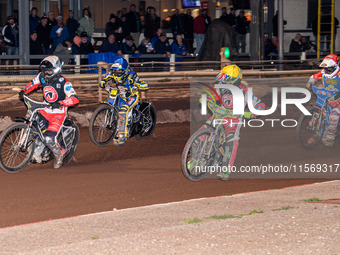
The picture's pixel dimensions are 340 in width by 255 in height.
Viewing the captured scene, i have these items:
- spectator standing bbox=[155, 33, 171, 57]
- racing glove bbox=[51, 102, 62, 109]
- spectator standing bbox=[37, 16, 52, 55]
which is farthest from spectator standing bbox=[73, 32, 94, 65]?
racing glove bbox=[51, 102, 62, 109]

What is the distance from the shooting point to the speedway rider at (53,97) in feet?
38.7

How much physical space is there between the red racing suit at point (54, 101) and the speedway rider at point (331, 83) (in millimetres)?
4659

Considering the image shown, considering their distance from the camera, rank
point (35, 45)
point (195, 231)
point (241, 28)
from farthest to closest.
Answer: point (241, 28) < point (35, 45) < point (195, 231)

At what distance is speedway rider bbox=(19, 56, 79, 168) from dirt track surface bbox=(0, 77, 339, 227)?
64cm

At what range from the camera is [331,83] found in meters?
13.9

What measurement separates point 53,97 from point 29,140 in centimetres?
85

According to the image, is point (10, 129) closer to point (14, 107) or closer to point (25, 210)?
point (25, 210)

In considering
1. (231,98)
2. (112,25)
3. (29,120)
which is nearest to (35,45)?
(112,25)

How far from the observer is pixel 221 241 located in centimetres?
705

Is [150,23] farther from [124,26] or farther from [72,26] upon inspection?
[72,26]

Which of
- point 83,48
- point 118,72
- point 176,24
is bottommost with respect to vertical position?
point 118,72

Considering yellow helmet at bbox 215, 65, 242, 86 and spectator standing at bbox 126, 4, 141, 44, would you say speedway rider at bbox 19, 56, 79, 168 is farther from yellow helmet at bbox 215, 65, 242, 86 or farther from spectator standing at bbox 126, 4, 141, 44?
spectator standing at bbox 126, 4, 141, 44

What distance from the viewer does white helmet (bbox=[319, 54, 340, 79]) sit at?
13656 millimetres

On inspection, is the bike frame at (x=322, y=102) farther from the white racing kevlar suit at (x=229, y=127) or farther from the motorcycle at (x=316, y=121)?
the white racing kevlar suit at (x=229, y=127)
